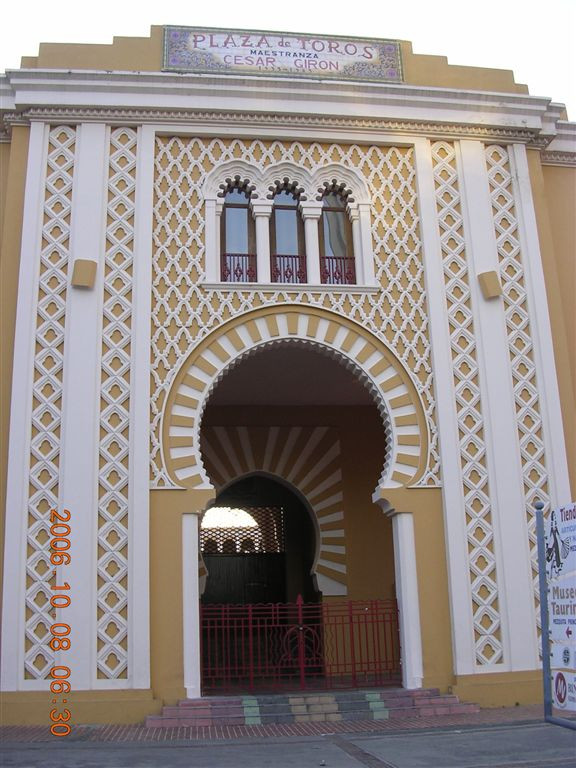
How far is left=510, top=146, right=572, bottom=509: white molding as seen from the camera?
951cm

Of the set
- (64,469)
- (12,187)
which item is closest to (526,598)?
(64,469)

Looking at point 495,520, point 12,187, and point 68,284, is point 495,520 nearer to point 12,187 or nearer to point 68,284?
point 68,284

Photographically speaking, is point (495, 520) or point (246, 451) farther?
point (246, 451)

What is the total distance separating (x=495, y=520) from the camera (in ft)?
30.2

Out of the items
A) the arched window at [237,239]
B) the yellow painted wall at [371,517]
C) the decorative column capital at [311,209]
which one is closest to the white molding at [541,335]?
the yellow painted wall at [371,517]

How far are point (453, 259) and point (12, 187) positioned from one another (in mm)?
5310

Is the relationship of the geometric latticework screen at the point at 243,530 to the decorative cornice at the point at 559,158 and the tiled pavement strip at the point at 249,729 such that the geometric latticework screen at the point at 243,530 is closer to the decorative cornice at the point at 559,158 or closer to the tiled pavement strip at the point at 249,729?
the tiled pavement strip at the point at 249,729

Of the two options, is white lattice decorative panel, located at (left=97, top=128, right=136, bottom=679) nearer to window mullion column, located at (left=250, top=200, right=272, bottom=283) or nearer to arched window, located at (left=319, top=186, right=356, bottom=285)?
window mullion column, located at (left=250, top=200, right=272, bottom=283)

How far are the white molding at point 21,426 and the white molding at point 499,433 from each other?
16.4 ft

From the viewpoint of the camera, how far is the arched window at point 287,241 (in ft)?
32.3

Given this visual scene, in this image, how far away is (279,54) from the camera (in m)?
10.3

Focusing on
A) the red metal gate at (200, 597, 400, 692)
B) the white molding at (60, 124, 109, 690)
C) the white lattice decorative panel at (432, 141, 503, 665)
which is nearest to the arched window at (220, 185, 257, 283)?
the white molding at (60, 124, 109, 690)

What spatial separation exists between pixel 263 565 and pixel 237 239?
208 inches
